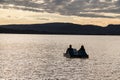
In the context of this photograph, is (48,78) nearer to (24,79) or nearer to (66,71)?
(24,79)

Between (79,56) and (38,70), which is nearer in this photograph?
(38,70)

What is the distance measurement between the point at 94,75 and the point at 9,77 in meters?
14.3

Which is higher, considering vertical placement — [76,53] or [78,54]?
[76,53]

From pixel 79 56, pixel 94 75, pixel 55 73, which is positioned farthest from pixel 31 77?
pixel 79 56

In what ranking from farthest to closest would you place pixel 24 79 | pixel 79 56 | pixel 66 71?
pixel 79 56
pixel 66 71
pixel 24 79

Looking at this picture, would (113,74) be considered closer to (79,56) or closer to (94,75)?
(94,75)

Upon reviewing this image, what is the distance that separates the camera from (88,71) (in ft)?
223

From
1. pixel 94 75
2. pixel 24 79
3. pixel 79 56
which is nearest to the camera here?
pixel 24 79

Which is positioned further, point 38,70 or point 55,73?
point 38,70

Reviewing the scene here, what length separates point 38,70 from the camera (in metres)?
68.4

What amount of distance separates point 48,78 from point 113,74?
1259cm

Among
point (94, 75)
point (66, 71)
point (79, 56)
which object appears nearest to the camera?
point (94, 75)

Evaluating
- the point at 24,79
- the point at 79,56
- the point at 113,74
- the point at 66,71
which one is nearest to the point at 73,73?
the point at 66,71

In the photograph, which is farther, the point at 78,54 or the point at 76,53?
the point at 76,53
